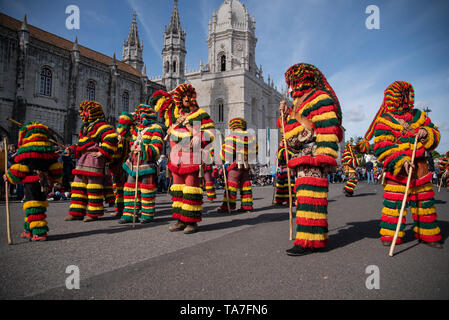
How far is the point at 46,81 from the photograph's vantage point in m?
24.3

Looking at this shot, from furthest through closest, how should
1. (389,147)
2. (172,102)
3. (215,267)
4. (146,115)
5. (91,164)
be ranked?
(146,115) < (91,164) < (172,102) < (389,147) < (215,267)

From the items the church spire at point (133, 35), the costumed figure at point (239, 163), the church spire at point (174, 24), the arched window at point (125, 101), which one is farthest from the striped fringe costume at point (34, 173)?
the church spire at point (133, 35)

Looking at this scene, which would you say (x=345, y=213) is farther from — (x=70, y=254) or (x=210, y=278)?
(x=70, y=254)

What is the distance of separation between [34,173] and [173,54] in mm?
47341

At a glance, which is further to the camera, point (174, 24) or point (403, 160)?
point (174, 24)

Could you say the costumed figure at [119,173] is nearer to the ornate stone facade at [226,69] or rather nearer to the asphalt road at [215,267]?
the asphalt road at [215,267]

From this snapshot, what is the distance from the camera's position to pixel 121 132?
624cm

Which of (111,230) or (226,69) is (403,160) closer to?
(111,230)

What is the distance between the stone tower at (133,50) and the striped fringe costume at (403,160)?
54.5 metres

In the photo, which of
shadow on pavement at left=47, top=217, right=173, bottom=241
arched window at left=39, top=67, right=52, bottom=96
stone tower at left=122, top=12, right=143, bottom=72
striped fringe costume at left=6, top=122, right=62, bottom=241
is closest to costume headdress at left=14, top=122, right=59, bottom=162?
striped fringe costume at left=6, top=122, right=62, bottom=241

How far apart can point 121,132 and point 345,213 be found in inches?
224

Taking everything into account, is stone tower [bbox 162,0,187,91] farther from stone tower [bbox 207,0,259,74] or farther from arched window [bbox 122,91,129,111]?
arched window [bbox 122,91,129,111]

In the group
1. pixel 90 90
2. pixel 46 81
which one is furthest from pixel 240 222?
pixel 90 90

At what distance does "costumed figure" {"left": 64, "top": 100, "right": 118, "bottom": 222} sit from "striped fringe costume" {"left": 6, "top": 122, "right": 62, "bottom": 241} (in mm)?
1160
